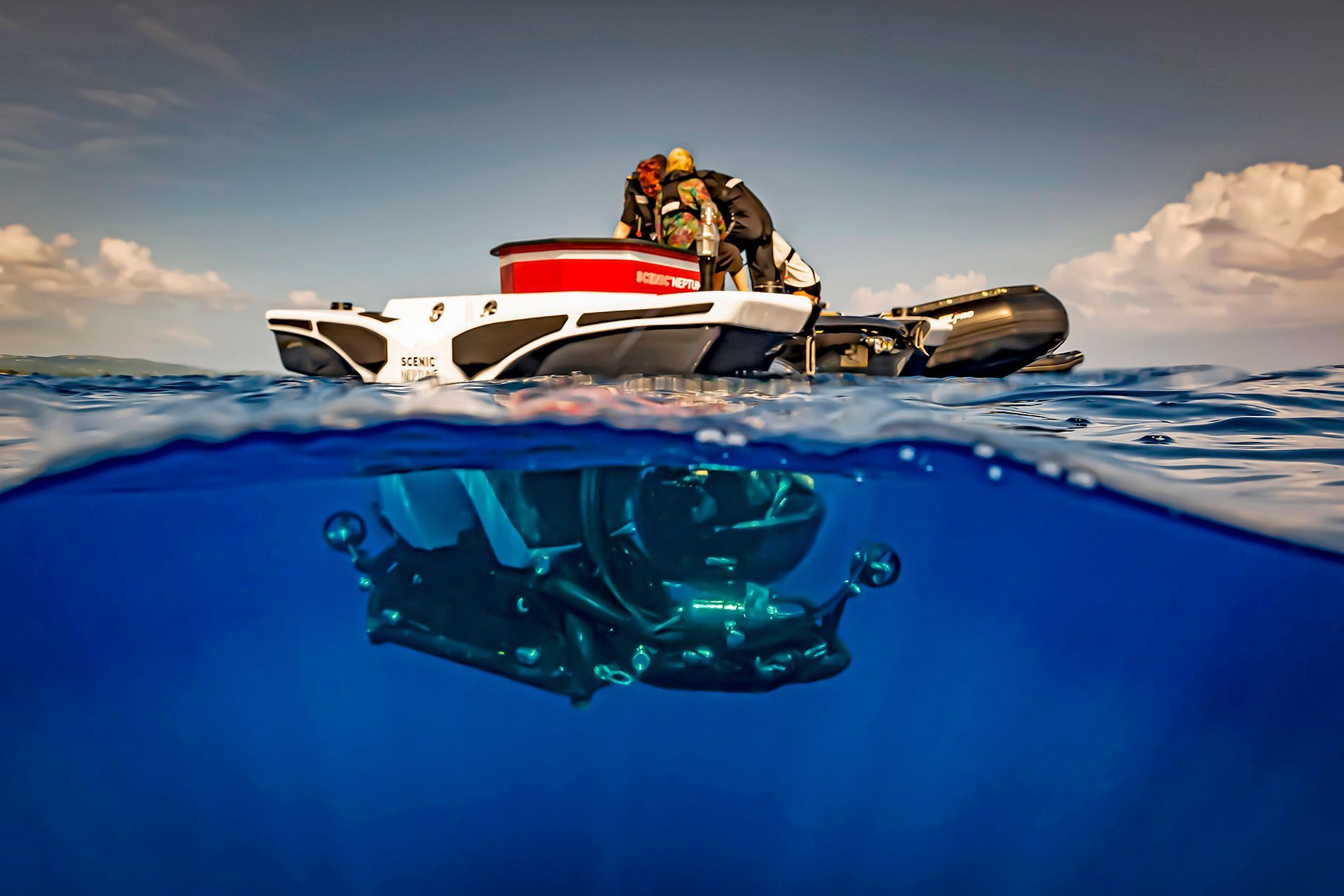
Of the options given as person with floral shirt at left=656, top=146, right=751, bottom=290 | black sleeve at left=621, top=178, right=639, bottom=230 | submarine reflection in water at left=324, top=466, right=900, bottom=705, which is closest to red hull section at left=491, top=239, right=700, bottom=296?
person with floral shirt at left=656, top=146, right=751, bottom=290

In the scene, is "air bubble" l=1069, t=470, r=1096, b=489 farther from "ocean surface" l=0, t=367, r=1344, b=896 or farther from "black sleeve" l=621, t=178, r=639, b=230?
"black sleeve" l=621, t=178, r=639, b=230

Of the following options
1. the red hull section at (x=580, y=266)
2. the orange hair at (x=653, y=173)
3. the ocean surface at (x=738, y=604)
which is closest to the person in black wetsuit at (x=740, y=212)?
Result: the orange hair at (x=653, y=173)

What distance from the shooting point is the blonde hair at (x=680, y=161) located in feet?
38.3

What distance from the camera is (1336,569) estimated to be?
3320 millimetres

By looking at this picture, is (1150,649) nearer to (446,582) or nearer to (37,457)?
(446,582)

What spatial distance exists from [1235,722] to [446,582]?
15.5 ft

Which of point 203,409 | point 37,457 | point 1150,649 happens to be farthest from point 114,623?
point 1150,649

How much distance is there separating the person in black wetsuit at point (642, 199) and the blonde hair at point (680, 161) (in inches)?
15.8

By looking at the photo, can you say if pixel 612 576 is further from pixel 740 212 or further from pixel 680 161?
pixel 740 212

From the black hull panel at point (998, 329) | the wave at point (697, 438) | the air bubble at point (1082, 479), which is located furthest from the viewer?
the black hull panel at point (998, 329)

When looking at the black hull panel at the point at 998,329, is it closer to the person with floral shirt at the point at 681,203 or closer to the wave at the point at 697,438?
the person with floral shirt at the point at 681,203

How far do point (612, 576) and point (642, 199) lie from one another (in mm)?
9596

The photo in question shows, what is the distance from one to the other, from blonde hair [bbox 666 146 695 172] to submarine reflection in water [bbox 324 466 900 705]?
872 cm

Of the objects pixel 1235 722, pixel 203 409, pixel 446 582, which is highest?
pixel 203 409
